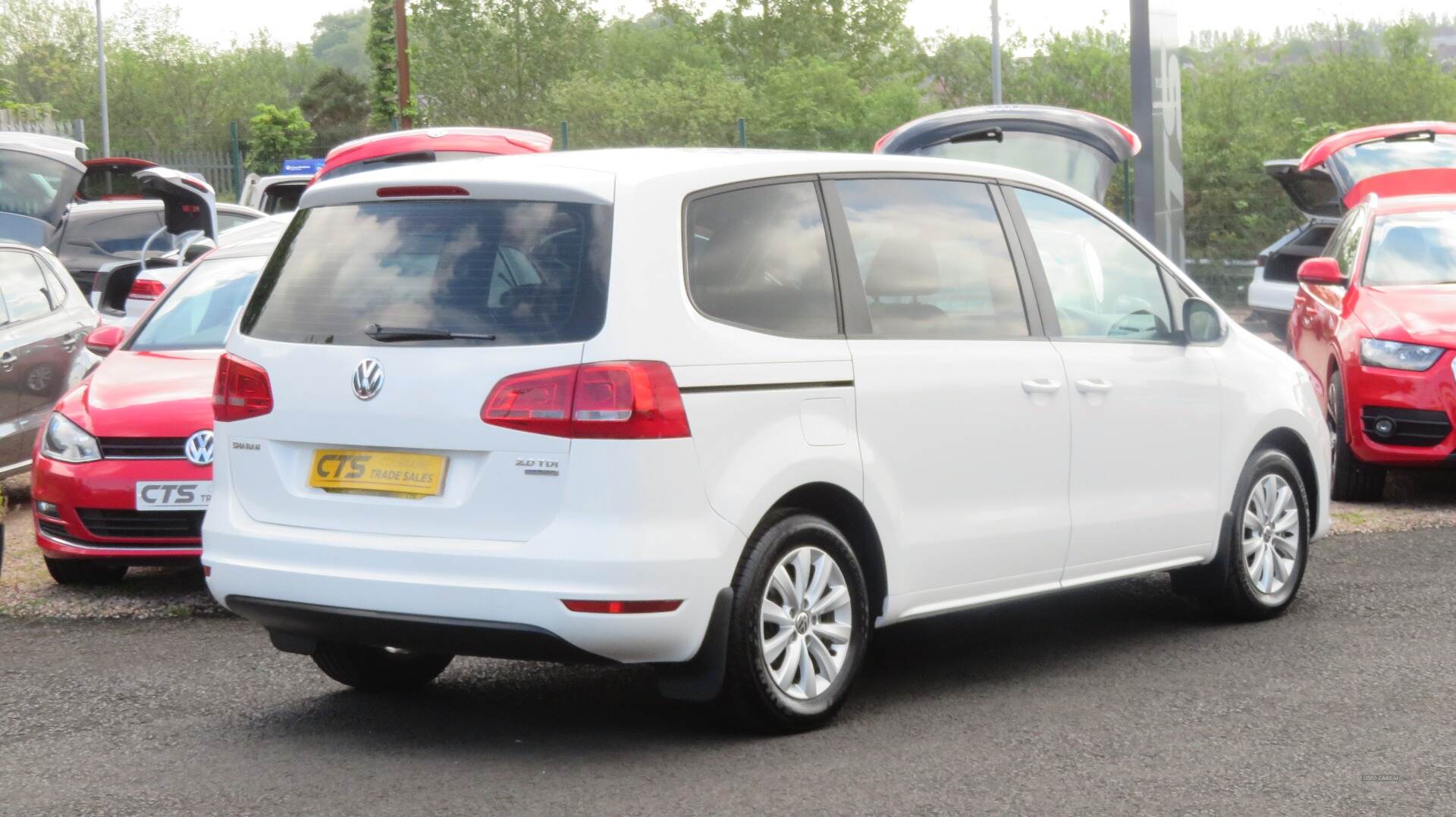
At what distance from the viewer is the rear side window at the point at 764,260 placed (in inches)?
210

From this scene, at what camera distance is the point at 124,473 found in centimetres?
830

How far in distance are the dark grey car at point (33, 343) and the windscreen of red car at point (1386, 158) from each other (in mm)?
8608

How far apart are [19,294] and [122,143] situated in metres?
19.3

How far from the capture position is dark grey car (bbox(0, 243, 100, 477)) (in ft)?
35.9

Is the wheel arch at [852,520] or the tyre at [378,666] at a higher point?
the wheel arch at [852,520]

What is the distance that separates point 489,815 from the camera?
4.73 metres

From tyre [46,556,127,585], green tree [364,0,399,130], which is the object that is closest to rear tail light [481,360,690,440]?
tyre [46,556,127,585]

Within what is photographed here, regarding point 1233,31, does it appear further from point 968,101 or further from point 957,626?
point 957,626

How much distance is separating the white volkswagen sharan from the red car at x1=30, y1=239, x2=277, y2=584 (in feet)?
7.91

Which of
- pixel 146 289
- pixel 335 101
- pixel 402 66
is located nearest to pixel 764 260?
pixel 146 289

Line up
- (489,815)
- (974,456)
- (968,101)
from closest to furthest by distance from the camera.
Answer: (489,815)
(974,456)
(968,101)

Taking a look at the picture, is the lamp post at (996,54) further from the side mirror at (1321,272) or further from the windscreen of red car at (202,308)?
the windscreen of red car at (202,308)

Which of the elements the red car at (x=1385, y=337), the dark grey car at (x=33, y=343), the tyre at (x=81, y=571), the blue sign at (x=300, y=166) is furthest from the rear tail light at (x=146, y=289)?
the blue sign at (x=300, y=166)

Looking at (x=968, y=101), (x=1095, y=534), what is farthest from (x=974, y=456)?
(x=968, y=101)
